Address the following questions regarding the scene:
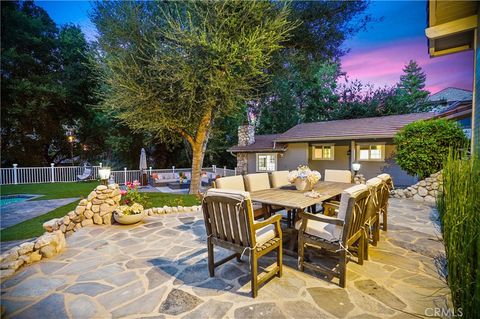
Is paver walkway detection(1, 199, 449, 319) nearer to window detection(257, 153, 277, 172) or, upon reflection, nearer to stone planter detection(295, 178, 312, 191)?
stone planter detection(295, 178, 312, 191)

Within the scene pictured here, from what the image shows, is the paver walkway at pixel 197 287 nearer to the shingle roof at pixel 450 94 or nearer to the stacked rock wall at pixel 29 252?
the stacked rock wall at pixel 29 252

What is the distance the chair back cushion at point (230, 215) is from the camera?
2.31 metres

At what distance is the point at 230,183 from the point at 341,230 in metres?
2.26

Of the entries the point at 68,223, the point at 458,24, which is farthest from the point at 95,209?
the point at 458,24

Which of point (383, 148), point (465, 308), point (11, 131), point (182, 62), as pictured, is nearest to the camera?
point (465, 308)

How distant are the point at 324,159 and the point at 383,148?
113 inches

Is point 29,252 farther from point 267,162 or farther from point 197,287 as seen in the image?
point 267,162

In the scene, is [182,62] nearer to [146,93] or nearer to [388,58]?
[146,93]

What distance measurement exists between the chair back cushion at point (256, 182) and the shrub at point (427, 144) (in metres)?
5.88

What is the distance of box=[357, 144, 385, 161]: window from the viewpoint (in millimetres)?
10906

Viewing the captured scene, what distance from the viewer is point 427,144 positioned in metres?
7.23

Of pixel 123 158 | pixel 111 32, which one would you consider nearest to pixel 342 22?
pixel 111 32

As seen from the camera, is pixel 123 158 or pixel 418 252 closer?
pixel 418 252

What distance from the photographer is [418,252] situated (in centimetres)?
349
